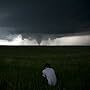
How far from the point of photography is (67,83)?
53.6 feet

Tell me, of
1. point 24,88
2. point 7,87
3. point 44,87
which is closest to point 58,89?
point 44,87

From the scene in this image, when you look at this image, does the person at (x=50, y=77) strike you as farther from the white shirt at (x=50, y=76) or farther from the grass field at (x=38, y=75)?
the grass field at (x=38, y=75)

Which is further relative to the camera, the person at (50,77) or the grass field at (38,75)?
the person at (50,77)

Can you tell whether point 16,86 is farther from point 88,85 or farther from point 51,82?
point 88,85

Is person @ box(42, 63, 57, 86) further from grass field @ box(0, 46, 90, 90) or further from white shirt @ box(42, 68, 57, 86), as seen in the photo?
grass field @ box(0, 46, 90, 90)

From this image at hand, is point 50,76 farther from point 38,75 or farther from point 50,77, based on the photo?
point 38,75

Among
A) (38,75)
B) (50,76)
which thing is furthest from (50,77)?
(38,75)

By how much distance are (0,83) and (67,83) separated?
4021 mm

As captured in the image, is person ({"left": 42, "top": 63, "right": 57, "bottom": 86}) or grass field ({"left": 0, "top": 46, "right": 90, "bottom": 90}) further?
person ({"left": 42, "top": 63, "right": 57, "bottom": 86})

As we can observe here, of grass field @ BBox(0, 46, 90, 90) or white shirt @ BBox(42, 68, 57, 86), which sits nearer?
grass field @ BBox(0, 46, 90, 90)

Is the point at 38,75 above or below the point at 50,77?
above

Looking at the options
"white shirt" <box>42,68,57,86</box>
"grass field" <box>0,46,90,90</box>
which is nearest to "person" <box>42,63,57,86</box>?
"white shirt" <box>42,68,57,86</box>

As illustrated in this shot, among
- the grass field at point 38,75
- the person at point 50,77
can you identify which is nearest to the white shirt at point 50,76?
the person at point 50,77

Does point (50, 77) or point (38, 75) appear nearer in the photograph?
point (50, 77)
